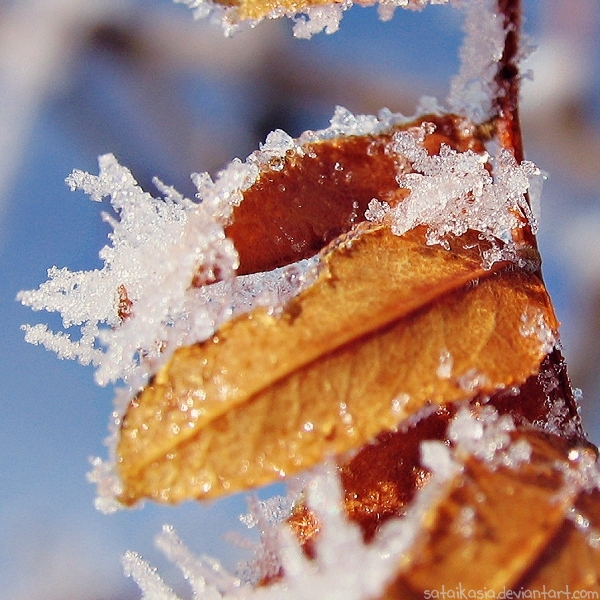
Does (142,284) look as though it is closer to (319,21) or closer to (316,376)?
(316,376)

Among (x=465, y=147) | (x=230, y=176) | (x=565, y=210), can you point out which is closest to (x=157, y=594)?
(x=230, y=176)

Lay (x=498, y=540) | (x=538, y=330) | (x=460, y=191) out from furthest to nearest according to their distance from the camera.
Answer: (x=460, y=191) → (x=538, y=330) → (x=498, y=540)

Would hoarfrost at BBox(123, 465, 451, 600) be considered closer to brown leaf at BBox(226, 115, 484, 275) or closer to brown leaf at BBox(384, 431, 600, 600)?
brown leaf at BBox(384, 431, 600, 600)

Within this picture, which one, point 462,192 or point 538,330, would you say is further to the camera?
point 462,192

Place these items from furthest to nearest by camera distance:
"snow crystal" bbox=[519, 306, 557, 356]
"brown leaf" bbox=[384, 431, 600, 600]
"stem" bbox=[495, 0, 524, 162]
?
"stem" bbox=[495, 0, 524, 162] < "snow crystal" bbox=[519, 306, 557, 356] < "brown leaf" bbox=[384, 431, 600, 600]

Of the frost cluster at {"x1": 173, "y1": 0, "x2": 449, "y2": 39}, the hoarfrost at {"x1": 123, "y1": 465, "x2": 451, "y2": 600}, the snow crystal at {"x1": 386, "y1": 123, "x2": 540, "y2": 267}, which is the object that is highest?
the frost cluster at {"x1": 173, "y1": 0, "x2": 449, "y2": 39}

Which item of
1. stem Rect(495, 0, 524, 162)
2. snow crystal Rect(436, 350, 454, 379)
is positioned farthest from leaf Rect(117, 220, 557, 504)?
stem Rect(495, 0, 524, 162)

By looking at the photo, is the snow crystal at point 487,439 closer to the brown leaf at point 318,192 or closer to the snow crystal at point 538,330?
the snow crystal at point 538,330

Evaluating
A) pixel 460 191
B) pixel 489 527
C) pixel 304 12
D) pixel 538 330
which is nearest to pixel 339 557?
pixel 489 527

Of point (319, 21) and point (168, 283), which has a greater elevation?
point (319, 21)
